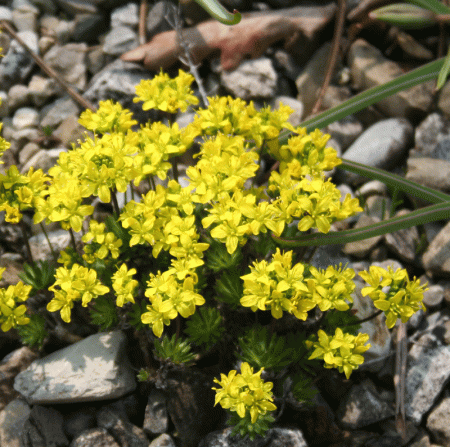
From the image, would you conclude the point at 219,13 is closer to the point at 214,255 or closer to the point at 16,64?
the point at 214,255

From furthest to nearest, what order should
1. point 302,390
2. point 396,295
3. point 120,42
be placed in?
point 120,42 → point 302,390 → point 396,295

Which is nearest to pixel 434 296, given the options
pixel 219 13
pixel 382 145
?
pixel 382 145

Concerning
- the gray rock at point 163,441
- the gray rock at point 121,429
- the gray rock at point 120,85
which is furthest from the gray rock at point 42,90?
the gray rock at point 163,441

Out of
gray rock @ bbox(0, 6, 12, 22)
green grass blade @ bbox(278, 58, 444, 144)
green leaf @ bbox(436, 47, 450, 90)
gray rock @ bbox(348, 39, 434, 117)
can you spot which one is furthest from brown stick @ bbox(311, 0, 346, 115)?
gray rock @ bbox(0, 6, 12, 22)

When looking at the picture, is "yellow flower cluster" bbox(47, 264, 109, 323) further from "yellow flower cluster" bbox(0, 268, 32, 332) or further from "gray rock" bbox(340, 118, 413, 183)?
"gray rock" bbox(340, 118, 413, 183)

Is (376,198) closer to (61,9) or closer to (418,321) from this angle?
(418,321)

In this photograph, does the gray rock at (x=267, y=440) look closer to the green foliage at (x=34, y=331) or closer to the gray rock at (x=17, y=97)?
the green foliage at (x=34, y=331)

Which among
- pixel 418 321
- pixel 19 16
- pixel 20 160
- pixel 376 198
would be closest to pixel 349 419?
pixel 418 321
